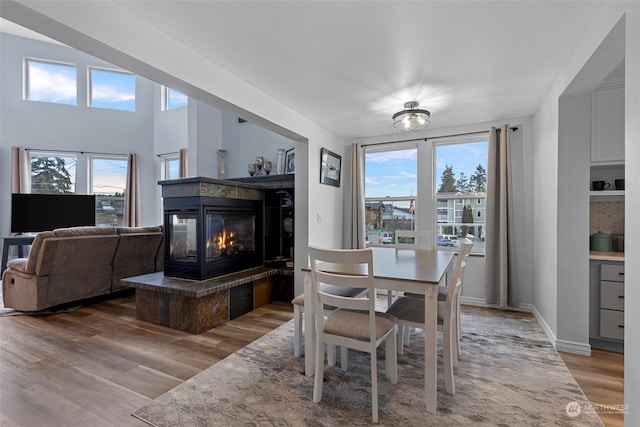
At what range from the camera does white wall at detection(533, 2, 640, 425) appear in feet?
4.33

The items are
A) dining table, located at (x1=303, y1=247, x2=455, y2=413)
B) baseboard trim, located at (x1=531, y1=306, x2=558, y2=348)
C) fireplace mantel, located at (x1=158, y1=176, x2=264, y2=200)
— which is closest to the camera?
dining table, located at (x1=303, y1=247, x2=455, y2=413)

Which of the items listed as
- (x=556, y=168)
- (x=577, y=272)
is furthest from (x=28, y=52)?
(x=577, y=272)

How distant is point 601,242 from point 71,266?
5.42 m

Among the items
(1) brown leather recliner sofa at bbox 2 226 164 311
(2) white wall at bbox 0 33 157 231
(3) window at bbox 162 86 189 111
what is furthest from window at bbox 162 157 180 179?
(1) brown leather recliner sofa at bbox 2 226 164 311

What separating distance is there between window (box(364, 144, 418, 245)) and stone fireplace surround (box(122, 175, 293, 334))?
161cm

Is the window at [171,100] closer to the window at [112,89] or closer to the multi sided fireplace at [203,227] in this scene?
the window at [112,89]

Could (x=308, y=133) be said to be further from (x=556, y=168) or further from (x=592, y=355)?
(x=592, y=355)

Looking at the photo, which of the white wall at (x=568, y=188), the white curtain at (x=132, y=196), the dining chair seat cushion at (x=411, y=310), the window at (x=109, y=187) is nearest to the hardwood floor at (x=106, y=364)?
the white wall at (x=568, y=188)

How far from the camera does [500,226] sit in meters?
3.50

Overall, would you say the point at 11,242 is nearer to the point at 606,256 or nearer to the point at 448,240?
the point at 448,240

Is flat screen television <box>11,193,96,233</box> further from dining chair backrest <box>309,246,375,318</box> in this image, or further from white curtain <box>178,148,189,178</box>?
dining chair backrest <box>309,246,375,318</box>

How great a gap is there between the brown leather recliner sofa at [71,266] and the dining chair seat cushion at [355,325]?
3.15 metres

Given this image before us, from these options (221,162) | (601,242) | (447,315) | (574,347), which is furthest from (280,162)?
(574,347)

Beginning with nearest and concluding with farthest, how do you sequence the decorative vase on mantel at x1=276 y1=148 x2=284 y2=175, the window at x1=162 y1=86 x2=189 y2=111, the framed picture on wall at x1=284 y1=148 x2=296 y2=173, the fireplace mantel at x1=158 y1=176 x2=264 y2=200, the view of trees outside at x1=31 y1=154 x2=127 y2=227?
the fireplace mantel at x1=158 y1=176 x2=264 y2=200 < the framed picture on wall at x1=284 y1=148 x2=296 y2=173 < the decorative vase on mantel at x1=276 y1=148 x2=284 y2=175 < the view of trees outside at x1=31 y1=154 x2=127 y2=227 < the window at x1=162 y1=86 x2=189 y2=111
